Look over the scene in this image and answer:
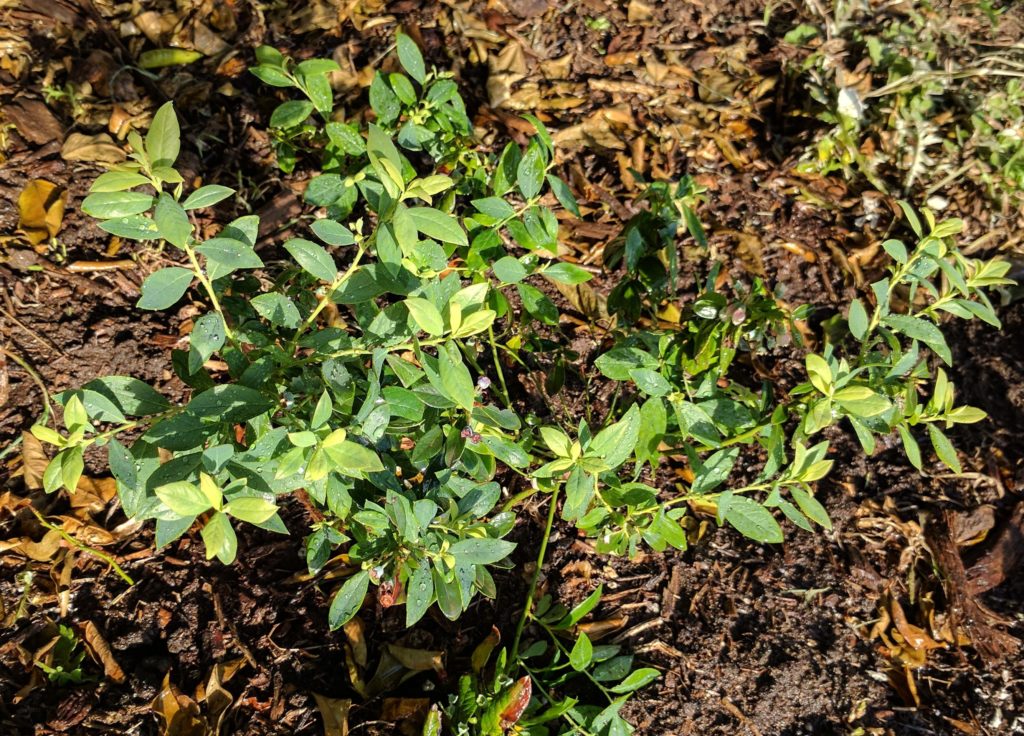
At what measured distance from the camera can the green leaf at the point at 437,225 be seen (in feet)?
4.84

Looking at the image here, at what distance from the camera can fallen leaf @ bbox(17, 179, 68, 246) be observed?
2.42m

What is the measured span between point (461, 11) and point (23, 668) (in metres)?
2.67

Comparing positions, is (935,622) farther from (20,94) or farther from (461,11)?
(20,94)

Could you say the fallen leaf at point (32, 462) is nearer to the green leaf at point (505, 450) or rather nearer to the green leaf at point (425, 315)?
the green leaf at point (505, 450)

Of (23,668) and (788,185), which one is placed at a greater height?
(788,185)

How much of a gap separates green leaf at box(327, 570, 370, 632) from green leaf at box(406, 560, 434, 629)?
Answer: 0.13 m

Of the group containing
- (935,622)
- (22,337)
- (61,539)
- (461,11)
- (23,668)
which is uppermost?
(461,11)

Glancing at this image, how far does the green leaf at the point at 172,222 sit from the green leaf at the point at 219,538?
0.47 m

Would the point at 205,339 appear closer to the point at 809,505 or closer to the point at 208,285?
the point at 208,285

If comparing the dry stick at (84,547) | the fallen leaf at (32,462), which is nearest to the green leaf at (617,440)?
the dry stick at (84,547)

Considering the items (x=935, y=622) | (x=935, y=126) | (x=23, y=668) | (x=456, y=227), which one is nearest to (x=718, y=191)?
(x=935, y=126)

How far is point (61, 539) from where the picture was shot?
2104mm

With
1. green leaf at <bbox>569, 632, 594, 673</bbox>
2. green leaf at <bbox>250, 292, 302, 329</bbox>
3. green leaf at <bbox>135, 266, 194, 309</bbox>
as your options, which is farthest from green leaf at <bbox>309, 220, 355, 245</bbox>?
green leaf at <bbox>569, 632, 594, 673</bbox>

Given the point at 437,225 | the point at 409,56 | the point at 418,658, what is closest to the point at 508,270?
the point at 437,225
